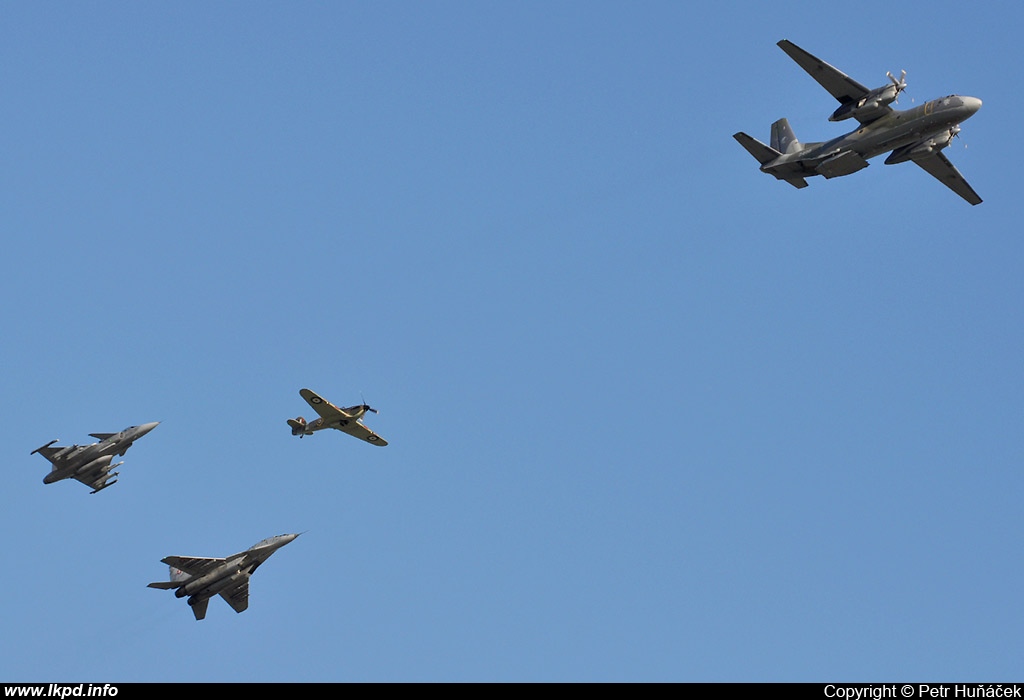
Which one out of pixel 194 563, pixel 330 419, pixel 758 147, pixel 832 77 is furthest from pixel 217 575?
pixel 832 77

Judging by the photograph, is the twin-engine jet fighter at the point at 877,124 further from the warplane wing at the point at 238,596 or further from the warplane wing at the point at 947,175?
the warplane wing at the point at 238,596

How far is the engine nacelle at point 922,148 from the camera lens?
277 ft

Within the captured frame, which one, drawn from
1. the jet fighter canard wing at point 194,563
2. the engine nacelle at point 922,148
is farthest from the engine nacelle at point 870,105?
the jet fighter canard wing at point 194,563

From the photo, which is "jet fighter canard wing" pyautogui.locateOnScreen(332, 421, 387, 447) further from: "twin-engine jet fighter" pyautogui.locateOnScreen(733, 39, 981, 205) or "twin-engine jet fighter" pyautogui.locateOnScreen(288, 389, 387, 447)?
"twin-engine jet fighter" pyautogui.locateOnScreen(733, 39, 981, 205)

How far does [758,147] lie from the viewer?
9144cm

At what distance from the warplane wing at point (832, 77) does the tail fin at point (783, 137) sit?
7134 mm

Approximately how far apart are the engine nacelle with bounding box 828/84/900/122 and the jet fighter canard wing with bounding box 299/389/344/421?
39.7m

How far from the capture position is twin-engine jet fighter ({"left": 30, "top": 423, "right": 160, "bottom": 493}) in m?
101

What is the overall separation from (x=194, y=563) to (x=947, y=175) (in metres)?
56.0

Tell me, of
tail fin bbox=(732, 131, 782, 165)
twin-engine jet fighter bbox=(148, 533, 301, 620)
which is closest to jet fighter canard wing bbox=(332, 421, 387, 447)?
twin-engine jet fighter bbox=(148, 533, 301, 620)

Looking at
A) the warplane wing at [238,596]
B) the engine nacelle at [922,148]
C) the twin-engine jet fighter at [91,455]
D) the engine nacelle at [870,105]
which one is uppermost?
the engine nacelle at [870,105]
